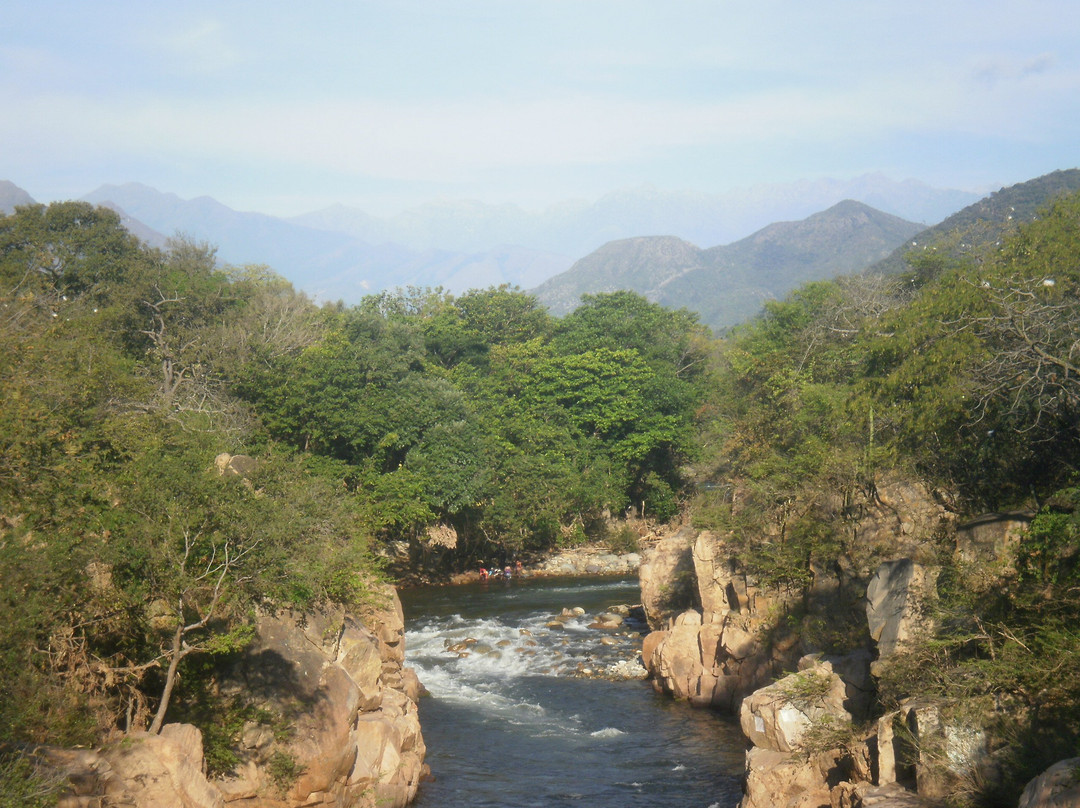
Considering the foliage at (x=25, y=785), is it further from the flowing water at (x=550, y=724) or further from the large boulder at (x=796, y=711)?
the large boulder at (x=796, y=711)

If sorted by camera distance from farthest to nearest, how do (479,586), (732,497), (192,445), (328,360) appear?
(479,586) → (328,360) → (732,497) → (192,445)

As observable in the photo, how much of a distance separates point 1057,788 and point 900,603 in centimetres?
503

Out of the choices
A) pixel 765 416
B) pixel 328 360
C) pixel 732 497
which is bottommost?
pixel 732 497

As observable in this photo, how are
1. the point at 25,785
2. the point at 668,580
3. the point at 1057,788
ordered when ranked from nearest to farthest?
the point at 25,785, the point at 1057,788, the point at 668,580

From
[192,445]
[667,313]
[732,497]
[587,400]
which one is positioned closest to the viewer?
[192,445]

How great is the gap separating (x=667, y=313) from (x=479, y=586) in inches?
874

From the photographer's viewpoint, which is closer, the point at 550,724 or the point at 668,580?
the point at 550,724

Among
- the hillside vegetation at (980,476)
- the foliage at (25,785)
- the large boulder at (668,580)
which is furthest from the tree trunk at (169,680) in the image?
the large boulder at (668,580)

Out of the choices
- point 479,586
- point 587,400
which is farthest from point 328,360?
point 587,400

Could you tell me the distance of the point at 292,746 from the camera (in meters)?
14.2

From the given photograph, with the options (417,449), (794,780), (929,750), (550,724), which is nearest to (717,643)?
(550,724)

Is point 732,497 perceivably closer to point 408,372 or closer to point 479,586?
point 479,586

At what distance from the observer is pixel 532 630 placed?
28688 millimetres

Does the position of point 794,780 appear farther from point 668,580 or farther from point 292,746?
point 668,580
